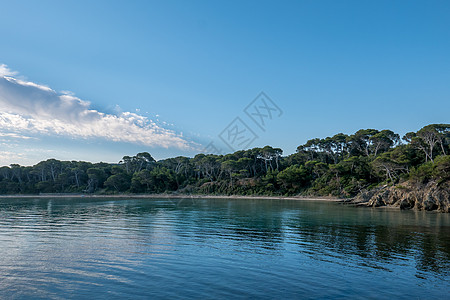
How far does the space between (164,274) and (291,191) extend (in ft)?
265

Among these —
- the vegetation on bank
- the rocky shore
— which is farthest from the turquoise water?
the vegetation on bank

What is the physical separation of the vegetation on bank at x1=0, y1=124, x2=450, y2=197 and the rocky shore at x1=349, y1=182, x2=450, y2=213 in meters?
4.53

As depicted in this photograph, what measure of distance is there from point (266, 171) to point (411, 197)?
59.9 meters

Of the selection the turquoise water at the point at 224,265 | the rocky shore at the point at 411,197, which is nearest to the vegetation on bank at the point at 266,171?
the rocky shore at the point at 411,197

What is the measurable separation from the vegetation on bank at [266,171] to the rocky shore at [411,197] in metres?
4.53

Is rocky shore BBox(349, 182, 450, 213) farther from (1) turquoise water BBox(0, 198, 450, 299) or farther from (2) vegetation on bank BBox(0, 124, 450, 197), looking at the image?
(1) turquoise water BBox(0, 198, 450, 299)

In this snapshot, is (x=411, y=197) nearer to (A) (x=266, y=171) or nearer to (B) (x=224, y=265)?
(B) (x=224, y=265)

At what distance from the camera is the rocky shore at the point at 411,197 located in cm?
4391

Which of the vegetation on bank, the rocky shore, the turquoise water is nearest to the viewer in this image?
the turquoise water

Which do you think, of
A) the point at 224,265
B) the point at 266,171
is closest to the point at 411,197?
the point at 224,265

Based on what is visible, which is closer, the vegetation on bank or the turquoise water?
the turquoise water

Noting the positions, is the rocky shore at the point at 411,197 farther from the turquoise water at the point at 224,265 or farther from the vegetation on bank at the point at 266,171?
the turquoise water at the point at 224,265

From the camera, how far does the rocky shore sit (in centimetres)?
4391

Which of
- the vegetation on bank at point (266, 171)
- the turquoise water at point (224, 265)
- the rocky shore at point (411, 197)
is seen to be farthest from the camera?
the vegetation on bank at point (266, 171)
